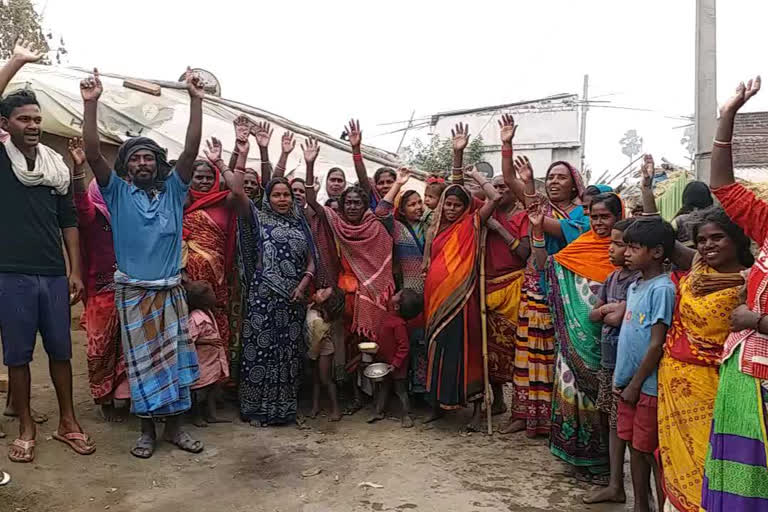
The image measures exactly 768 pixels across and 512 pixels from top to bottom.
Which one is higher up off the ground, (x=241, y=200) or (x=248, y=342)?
(x=241, y=200)

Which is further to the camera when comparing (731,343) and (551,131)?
(551,131)

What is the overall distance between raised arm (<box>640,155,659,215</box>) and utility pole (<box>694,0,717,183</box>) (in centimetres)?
235

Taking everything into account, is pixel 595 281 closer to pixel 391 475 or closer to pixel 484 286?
pixel 484 286

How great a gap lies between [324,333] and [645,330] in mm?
2573

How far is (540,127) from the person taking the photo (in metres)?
25.0

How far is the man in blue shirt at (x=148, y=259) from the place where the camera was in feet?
13.2

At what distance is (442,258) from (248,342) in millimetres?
1602

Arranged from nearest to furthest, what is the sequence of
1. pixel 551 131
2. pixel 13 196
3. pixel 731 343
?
pixel 731 343 → pixel 13 196 → pixel 551 131

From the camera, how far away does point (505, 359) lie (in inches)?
193

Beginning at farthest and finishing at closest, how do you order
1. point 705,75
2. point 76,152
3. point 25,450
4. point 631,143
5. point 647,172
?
1. point 631,143
2. point 705,75
3. point 76,152
4. point 25,450
5. point 647,172

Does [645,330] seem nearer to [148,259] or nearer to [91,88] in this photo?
[148,259]

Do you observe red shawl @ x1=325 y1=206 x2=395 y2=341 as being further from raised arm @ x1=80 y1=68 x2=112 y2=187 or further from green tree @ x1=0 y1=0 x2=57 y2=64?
green tree @ x1=0 y1=0 x2=57 y2=64

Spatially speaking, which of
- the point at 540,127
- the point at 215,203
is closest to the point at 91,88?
the point at 215,203

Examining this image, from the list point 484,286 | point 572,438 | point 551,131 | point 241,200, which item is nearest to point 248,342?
point 241,200
